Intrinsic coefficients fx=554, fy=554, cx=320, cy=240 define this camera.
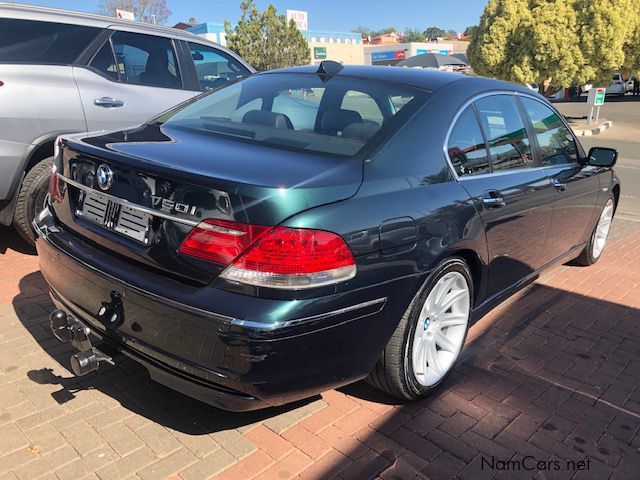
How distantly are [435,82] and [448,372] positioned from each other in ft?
5.25

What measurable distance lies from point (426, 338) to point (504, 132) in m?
1.41

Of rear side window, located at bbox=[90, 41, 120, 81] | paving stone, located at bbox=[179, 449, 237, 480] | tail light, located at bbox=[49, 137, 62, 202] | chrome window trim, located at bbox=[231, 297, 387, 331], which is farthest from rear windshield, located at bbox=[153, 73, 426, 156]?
rear side window, located at bbox=[90, 41, 120, 81]

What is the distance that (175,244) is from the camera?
2174 millimetres

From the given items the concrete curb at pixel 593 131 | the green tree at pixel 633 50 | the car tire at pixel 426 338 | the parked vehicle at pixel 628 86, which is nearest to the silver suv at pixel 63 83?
the car tire at pixel 426 338

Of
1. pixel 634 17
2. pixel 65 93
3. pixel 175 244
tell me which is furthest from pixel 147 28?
pixel 634 17

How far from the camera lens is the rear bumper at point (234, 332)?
205 cm

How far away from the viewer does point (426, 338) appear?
2.89 m

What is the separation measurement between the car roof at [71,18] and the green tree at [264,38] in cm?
2943

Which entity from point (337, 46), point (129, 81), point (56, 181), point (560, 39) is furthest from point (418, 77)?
point (337, 46)

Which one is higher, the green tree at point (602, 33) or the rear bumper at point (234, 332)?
the green tree at point (602, 33)

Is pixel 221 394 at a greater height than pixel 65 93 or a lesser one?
lesser

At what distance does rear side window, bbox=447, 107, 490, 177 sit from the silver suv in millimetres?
3069

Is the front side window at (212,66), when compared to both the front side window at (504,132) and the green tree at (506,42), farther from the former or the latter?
the green tree at (506,42)

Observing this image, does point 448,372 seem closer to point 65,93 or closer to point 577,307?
point 577,307
